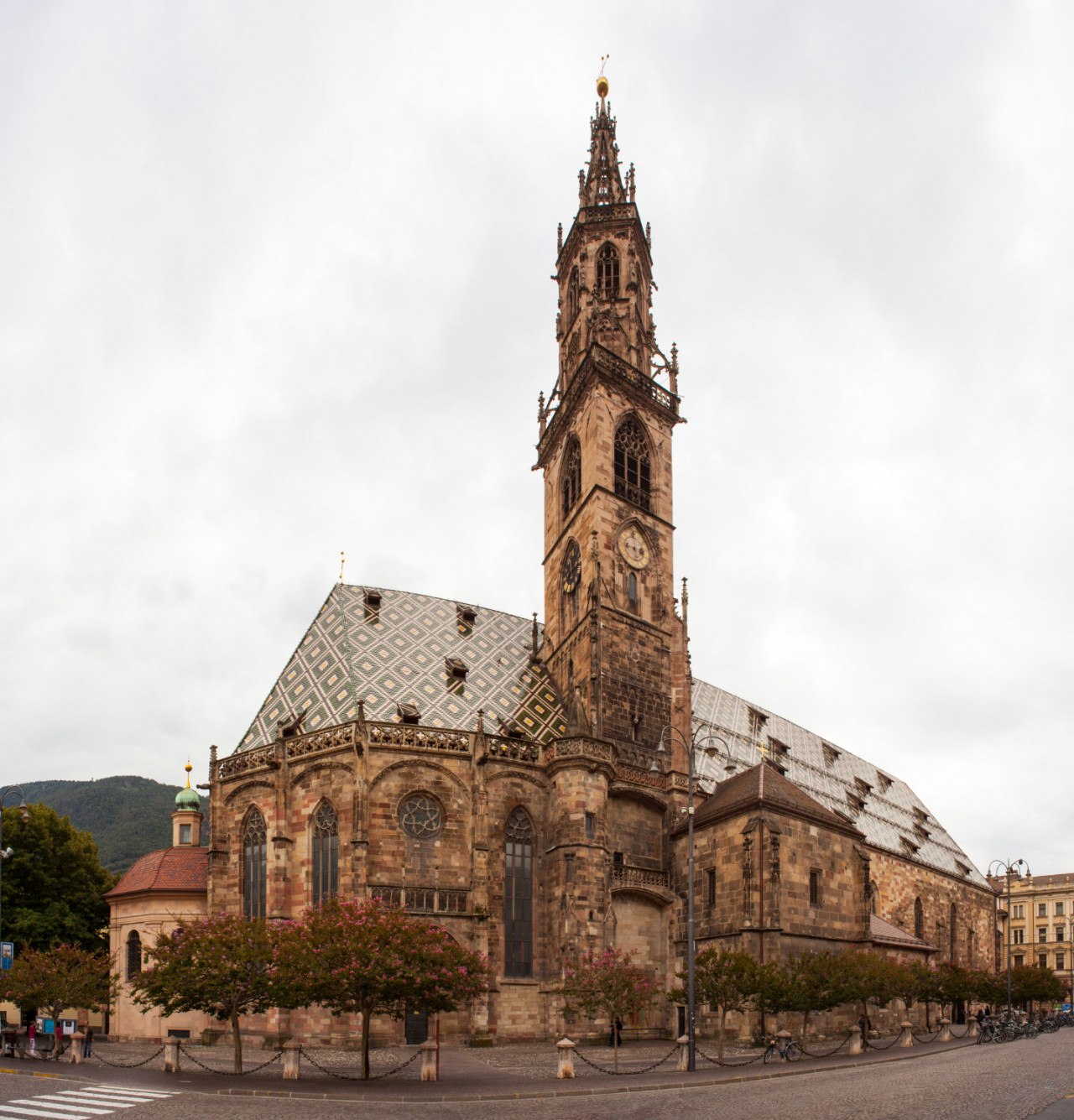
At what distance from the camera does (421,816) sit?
3378cm

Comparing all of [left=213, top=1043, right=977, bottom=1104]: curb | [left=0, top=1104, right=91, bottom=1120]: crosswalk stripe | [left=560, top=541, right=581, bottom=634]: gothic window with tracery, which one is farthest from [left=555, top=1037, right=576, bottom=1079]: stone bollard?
[left=560, top=541, right=581, bottom=634]: gothic window with tracery

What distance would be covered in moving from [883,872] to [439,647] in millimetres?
28919

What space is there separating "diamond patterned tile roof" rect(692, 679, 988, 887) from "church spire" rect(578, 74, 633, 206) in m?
27.1

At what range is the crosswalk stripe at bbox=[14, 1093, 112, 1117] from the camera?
1736cm

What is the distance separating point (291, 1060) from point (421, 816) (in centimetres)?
1127

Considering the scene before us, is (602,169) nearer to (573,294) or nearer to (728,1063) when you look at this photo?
(573,294)

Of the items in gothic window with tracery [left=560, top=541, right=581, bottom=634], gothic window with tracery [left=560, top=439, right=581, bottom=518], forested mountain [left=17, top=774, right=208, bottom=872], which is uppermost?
gothic window with tracery [left=560, top=439, right=581, bottom=518]

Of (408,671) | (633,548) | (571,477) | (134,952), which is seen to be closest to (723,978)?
(408,671)

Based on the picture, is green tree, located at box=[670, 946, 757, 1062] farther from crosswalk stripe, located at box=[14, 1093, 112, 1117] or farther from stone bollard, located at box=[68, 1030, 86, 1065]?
stone bollard, located at box=[68, 1030, 86, 1065]

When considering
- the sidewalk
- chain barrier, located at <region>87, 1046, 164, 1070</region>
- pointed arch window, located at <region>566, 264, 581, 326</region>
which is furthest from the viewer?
pointed arch window, located at <region>566, 264, 581, 326</region>

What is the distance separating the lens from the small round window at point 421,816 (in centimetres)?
3353

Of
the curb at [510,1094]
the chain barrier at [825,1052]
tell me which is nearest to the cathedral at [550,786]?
the chain barrier at [825,1052]

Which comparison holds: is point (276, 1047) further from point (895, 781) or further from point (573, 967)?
point (895, 781)

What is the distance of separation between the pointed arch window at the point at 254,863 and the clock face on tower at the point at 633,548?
18.8 m
